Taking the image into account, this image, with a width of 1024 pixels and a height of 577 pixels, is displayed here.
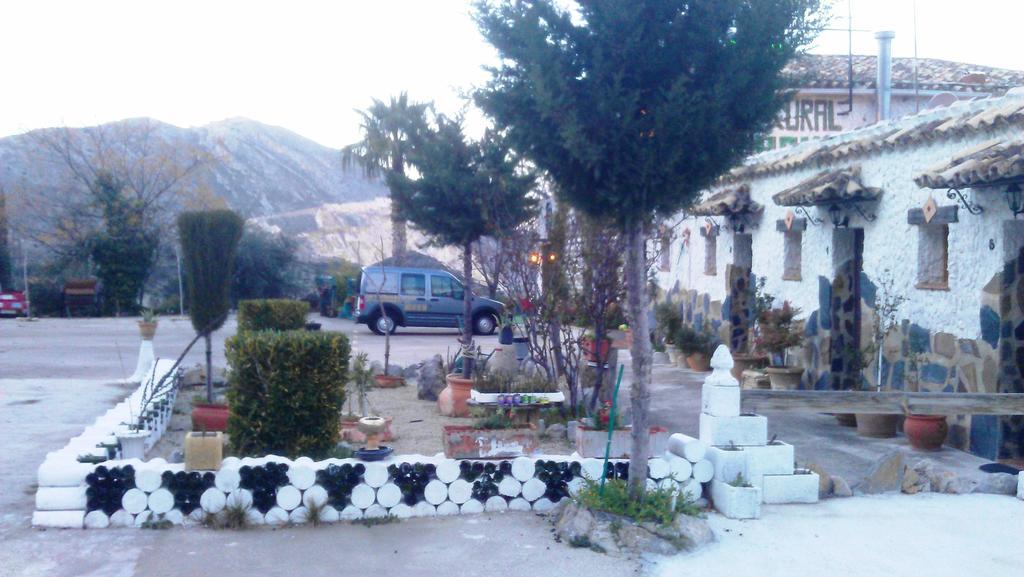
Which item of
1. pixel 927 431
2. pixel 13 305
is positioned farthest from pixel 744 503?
pixel 13 305

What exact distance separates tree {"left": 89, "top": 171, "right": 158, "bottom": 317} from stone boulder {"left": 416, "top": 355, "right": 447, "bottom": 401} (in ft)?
64.3

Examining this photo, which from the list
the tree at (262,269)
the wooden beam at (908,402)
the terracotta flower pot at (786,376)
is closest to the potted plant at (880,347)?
the terracotta flower pot at (786,376)

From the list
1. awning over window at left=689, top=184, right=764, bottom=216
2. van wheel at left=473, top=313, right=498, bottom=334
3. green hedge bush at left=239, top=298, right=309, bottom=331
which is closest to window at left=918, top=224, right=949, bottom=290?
awning over window at left=689, top=184, right=764, bottom=216

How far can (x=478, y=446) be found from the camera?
7742 millimetres

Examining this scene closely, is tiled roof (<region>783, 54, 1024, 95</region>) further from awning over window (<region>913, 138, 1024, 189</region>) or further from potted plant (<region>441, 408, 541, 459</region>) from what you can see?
potted plant (<region>441, 408, 541, 459</region>)

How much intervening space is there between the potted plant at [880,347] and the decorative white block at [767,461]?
3.41 meters

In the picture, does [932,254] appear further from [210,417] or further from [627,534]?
[210,417]

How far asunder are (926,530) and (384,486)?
3.59m

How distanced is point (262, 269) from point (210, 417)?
22450 millimetres

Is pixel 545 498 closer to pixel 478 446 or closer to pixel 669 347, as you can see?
pixel 478 446

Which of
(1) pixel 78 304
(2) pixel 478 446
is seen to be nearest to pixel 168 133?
(1) pixel 78 304

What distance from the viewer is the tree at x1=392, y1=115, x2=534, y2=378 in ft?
41.3

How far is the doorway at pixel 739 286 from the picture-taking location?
14844 mm

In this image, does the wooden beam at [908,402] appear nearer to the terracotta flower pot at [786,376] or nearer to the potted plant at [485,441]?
the potted plant at [485,441]
